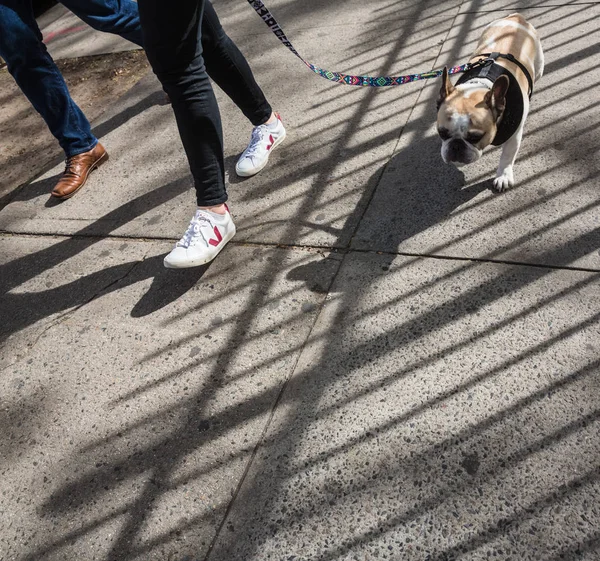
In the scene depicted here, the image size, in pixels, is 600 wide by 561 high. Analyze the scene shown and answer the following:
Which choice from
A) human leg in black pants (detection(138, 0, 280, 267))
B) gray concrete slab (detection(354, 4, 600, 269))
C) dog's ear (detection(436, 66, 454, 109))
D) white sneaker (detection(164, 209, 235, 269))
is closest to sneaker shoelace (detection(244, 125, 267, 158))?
human leg in black pants (detection(138, 0, 280, 267))

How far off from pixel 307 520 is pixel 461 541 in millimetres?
491

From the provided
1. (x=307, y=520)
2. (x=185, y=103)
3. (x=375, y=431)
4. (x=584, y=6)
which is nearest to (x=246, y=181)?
(x=185, y=103)

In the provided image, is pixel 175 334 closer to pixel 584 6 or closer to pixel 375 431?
pixel 375 431

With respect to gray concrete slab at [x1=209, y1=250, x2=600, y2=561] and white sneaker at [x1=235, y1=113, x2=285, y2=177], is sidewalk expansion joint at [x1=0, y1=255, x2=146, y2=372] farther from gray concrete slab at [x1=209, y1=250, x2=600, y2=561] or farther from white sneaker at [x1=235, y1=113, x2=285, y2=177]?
gray concrete slab at [x1=209, y1=250, x2=600, y2=561]

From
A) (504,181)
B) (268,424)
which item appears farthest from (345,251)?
(268,424)

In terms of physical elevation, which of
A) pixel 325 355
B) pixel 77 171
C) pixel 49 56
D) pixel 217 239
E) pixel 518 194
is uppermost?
pixel 49 56

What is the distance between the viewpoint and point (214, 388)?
247cm

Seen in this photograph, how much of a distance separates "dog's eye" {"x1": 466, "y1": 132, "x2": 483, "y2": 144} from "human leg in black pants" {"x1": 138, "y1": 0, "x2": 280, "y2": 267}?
4.00 feet

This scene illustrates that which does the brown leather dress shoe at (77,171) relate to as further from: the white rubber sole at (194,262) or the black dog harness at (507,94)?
the black dog harness at (507,94)

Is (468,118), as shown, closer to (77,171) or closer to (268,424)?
(268,424)

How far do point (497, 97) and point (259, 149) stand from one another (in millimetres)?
1541

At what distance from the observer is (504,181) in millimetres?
3115

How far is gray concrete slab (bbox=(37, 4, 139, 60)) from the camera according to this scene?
626 cm

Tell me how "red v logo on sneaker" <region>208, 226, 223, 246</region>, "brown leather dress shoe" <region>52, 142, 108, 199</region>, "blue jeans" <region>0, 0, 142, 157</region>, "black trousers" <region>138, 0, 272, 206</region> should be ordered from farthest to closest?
"brown leather dress shoe" <region>52, 142, 108, 199</region> < "blue jeans" <region>0, 0, 142, 157</region> < "red v logo on sneaker" <region>208, 226, 223, 246</region> < "black trousers" <region>138, 0, 272, 206</region>
